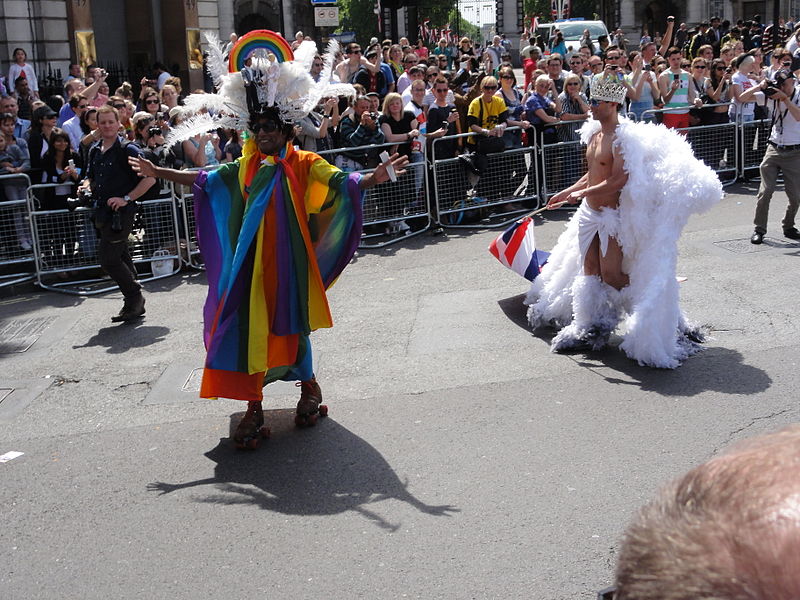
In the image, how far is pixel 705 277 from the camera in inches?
360

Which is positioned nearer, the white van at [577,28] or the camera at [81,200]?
the camera at [81,200]

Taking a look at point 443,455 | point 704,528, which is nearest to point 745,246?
point 443,455

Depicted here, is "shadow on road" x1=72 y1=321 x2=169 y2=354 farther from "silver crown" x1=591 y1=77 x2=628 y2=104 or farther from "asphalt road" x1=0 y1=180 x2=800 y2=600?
"silver crown" x1=591 y1=77 x2=628 y2=104

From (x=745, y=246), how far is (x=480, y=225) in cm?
328

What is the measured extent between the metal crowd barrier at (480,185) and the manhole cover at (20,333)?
4.88 metres

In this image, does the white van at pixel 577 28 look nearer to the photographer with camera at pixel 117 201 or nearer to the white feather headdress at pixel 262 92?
the photographer with camera at pixel 117 201

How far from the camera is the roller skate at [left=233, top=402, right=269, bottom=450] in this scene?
590 cm

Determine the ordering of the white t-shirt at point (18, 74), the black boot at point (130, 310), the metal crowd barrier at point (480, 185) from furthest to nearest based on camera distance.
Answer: the white t-shirt at point (18, 74) < the metal crowd barrier at point (480, 185) < the black boot at point (130, 310)

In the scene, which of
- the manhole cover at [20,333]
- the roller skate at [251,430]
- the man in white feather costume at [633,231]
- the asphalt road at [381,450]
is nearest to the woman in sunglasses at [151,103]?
the manhole cover at [20,333]

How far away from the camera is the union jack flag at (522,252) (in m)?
8.55

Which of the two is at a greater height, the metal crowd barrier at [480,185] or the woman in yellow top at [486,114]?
the woman in yellow top at [486,114]

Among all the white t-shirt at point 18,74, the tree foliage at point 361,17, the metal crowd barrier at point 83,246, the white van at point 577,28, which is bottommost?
the metal crowd barrier at point 83,246

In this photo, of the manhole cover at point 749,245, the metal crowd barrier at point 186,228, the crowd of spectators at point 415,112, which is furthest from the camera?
the crowd of spectators at point 415,112

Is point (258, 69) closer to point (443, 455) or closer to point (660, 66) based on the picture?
point (443, 455)
